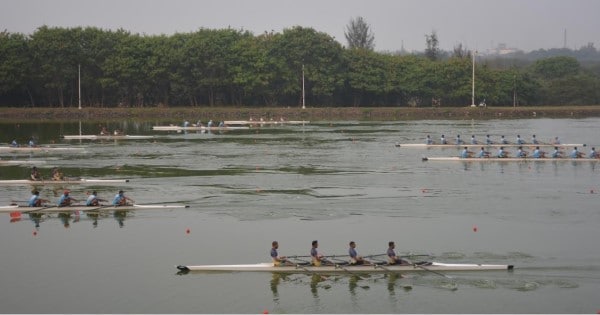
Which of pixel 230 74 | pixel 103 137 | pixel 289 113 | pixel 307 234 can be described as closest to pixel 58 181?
pixel 307 234

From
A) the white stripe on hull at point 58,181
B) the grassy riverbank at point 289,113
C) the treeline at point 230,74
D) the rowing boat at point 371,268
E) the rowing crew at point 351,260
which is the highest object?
the treeline at point 230,74

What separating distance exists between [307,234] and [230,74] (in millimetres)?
60926

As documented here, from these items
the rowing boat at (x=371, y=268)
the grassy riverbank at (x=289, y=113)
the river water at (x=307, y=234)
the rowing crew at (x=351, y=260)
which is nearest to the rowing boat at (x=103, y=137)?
the river water at (x=307, y=234)

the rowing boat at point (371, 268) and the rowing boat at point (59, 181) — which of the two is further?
the rowing boat at point (59, 181)

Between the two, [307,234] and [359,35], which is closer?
[307,234]

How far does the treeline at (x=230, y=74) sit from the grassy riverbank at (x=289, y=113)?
106 inches

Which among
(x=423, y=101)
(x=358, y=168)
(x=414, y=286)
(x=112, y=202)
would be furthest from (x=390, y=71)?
(x=414, y=286)

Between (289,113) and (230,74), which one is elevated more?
(230,74)

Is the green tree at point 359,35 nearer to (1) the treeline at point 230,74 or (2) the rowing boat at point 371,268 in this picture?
(1) the treeline at point 230,74

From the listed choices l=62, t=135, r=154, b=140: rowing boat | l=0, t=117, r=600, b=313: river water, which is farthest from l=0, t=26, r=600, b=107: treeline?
l=0, t=117, r=600, b=313: river water

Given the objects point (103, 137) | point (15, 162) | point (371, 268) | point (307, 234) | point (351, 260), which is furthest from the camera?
point (103, 137)

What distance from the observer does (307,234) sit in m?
23.0

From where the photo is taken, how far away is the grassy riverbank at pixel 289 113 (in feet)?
253

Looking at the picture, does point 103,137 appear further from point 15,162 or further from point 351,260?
point 351,260
